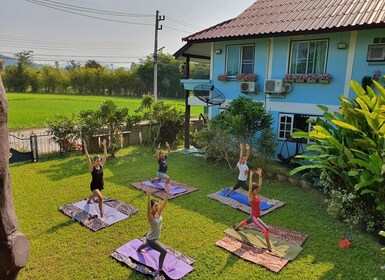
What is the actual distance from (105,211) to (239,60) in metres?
8.96

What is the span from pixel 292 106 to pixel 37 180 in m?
9.96

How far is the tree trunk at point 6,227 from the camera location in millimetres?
1979

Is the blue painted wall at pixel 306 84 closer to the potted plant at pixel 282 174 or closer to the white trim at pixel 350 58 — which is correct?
the white trim at pixel 350 58

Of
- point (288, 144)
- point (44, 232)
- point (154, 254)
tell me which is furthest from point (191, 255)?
point (288, 144)

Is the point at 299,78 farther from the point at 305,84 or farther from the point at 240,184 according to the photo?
the point at 240,184

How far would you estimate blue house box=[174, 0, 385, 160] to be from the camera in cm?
996

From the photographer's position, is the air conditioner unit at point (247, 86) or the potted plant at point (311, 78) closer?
the potted plant at point (311, 78)

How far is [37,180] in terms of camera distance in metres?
9.70

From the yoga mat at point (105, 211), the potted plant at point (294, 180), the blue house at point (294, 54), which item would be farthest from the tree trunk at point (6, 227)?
the blue house at point (294, 54)

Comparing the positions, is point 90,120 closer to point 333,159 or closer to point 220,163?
point 220,163

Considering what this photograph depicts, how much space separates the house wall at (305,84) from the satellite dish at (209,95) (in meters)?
0.28

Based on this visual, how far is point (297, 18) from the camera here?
37.6 feet

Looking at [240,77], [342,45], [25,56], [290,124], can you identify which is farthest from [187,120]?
[25,56]

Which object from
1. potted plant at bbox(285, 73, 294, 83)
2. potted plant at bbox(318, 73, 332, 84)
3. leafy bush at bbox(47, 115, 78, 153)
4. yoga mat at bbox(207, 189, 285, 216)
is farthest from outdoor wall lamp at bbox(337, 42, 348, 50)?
leafy bush at bbox(47, 115, 78, 153)
